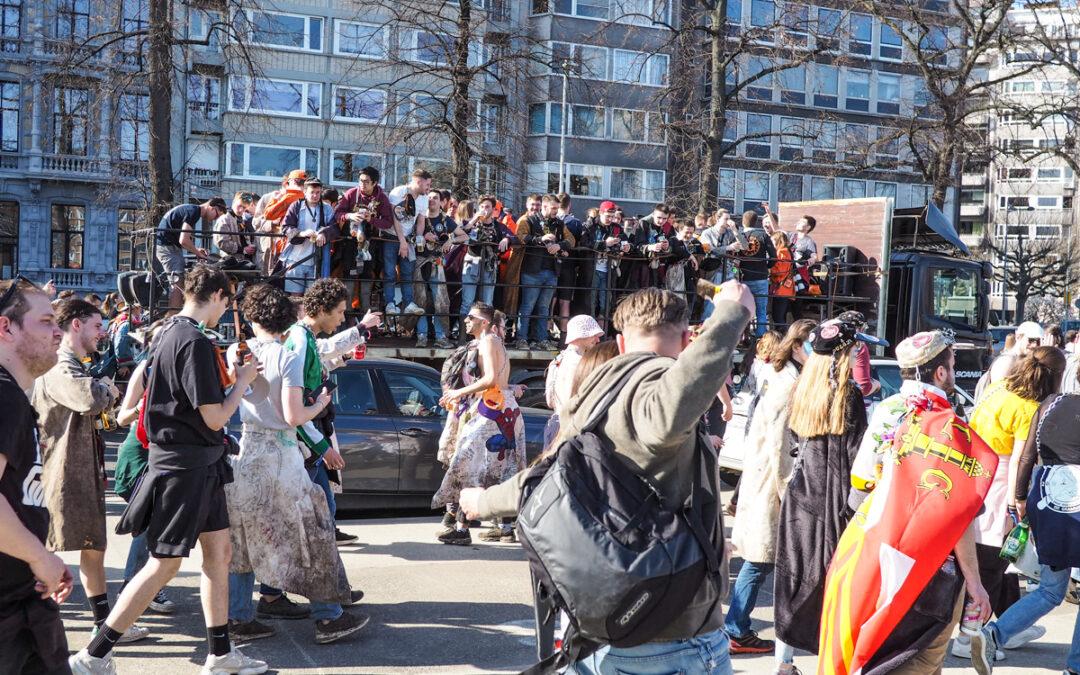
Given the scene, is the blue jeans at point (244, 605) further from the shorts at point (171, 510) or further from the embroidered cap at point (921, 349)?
the embroidered cap at point (921, 349)

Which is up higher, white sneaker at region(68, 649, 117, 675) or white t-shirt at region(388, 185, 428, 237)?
white t-shirt at region(388, 185, 428, 237)

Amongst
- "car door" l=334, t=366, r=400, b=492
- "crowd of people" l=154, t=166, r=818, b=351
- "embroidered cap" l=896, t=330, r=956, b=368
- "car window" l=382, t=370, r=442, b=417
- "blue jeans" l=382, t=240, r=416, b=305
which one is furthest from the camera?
"blue jeans" l=382, t=240, r=416, b=305

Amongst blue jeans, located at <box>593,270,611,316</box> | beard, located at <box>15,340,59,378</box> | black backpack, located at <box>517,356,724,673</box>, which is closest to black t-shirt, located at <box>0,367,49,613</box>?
beard, located at <box>15,340,59,378</box>

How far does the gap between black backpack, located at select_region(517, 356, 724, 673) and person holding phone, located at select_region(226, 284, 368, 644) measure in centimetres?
274

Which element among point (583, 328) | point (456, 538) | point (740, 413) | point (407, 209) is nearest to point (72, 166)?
point (407, 209)

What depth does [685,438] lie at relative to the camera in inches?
122

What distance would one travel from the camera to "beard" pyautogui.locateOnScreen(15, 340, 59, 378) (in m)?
3.49

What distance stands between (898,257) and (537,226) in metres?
6.36

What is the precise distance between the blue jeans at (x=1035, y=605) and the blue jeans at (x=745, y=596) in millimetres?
1253

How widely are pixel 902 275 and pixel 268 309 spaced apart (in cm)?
1218

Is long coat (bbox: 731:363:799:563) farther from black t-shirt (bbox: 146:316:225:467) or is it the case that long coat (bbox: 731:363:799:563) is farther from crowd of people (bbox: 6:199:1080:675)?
black t-shirt (bbox: 146:316:225:467)

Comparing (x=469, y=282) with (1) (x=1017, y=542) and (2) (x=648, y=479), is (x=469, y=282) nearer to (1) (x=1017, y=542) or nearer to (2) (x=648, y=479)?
(1) (x=1017, y=542)

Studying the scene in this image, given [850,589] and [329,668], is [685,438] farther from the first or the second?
[329,668]

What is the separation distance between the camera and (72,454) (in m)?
5.80
